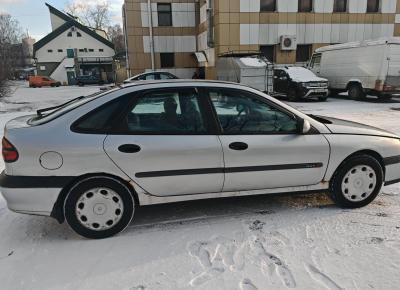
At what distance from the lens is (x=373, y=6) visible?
2283 centimetres

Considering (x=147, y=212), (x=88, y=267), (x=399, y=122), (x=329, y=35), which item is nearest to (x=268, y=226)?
(x=147, y=212)

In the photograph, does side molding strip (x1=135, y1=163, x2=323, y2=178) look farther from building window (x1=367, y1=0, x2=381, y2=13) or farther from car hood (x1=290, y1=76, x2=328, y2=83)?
building window (x1=367, y1=0, x2=381, y2=13)

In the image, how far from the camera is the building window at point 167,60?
28.0 metres

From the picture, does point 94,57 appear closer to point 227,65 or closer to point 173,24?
point 173,24

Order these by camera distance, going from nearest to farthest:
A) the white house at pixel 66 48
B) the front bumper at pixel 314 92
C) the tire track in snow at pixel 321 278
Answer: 1. the tire track in snow at pixel 321 278
2. the front bumper at pixel 314 92
3. the white house at pixel 66 48

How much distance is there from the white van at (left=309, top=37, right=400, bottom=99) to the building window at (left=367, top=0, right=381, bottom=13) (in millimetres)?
7358

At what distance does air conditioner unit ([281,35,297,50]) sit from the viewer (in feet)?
70.9

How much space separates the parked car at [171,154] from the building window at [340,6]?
21210 mm

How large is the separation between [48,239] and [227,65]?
1547cm

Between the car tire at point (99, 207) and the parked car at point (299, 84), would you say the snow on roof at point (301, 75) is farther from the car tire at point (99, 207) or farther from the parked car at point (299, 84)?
the car tire at point (99, 207)

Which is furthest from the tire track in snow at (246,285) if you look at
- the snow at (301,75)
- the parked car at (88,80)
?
the parked car at (88,80)

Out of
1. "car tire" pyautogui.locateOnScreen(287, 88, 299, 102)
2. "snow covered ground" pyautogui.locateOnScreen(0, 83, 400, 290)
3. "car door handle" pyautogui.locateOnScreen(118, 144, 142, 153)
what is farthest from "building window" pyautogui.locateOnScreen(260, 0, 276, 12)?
"car door handle" pyautogui.locateOnScreen(118, 144, 142, 153)

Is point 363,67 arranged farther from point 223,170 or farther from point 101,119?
point 101,119

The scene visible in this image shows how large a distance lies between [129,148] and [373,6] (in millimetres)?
24523
